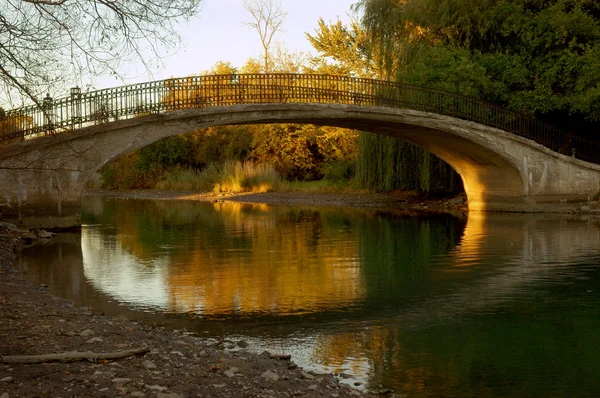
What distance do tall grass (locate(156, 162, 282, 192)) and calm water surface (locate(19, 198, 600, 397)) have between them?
23.8 meters

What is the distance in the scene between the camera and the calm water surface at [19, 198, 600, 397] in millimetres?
7902

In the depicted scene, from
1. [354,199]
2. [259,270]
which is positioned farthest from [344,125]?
[259,270]

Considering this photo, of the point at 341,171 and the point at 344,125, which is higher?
the point at 344,125

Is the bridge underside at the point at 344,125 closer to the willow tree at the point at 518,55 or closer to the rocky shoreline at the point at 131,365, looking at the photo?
the willow tree at the point at 518,55

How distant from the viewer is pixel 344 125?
98.7 feet

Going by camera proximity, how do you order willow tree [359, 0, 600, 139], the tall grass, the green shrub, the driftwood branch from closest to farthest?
the driftwood branch → willow tree [359, 0, 600, 139] → the green shrub → the tall grass

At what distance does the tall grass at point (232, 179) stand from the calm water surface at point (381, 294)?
78.1 ft

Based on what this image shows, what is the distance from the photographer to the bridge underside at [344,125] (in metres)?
22.2

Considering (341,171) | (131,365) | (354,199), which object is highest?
(341,171)

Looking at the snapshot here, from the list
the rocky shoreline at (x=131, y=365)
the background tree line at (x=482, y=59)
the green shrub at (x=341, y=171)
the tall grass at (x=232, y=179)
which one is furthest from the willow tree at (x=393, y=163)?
the rocky shoreline at (x=131, y=365)

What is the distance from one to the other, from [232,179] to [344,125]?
2006cm

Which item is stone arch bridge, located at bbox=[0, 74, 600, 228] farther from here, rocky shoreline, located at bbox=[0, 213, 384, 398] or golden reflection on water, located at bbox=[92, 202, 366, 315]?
rocky shoreline, located at bbox=[0, 213, 384, 398]

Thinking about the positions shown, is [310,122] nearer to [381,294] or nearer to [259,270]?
[259,270]

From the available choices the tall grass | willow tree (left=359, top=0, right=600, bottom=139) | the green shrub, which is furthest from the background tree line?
the tall grass
